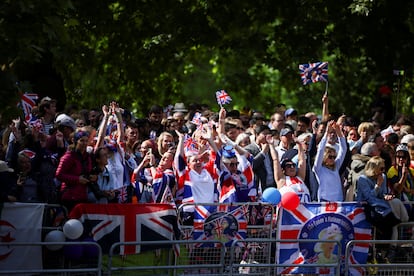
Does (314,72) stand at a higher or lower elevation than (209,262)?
higher

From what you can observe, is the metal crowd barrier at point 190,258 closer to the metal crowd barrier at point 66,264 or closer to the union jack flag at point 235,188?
the metal crowd barrier at point 66,264

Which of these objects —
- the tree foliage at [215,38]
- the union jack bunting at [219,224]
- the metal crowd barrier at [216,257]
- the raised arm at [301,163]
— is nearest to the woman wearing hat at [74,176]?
the metal crowd barrier at [216,257]

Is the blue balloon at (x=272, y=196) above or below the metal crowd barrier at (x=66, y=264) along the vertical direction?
above

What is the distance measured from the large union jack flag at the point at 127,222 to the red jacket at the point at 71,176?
13.6 inches

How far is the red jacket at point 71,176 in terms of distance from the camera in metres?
14.6

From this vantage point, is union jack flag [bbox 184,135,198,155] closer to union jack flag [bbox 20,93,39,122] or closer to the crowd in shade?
the crowd in shade

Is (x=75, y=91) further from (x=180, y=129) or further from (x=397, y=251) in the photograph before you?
(x=397, y=251)

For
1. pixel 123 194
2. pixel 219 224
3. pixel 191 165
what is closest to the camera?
pixel 219 224

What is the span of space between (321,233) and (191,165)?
6.49ft

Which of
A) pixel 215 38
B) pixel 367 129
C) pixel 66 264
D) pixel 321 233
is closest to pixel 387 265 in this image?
pixel 321 233

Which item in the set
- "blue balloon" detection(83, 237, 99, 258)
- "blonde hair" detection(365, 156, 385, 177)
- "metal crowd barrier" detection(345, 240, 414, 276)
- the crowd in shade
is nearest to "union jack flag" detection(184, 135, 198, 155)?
the crowd in shade

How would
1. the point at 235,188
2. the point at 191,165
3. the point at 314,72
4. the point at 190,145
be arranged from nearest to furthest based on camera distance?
1. the point at 191,165
2. the point at 235,188
3. the point at 190,145
4. the point at 314,72

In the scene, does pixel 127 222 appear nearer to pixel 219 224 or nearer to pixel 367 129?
pixel 219 224

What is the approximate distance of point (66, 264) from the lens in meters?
14.2
